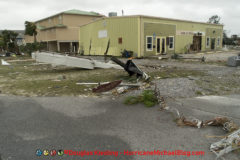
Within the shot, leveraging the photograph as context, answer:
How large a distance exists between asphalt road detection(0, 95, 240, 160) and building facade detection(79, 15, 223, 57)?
483 inches

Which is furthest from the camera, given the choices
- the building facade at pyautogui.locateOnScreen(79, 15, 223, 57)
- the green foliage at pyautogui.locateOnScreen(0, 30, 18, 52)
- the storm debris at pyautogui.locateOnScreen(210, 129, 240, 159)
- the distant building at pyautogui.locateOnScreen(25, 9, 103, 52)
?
the distant building at pyautogui.locateOnScreen(25, 9, 103, 52)

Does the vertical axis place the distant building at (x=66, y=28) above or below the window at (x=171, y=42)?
above

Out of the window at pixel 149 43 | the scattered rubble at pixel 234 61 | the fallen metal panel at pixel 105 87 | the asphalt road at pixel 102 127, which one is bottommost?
the asphalt road at pixel 102 127

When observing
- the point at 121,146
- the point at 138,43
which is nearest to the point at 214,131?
the point at 121,146

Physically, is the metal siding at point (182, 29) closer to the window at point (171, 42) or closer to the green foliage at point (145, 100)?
the window at point (171, 42)

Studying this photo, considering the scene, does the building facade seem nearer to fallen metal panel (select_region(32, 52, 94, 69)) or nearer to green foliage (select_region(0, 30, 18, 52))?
fallen metal panel (select_region(32, 52, 94, 69))

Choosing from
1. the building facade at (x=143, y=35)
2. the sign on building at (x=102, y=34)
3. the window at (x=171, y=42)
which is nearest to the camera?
the building facade at (x=143, y=35)

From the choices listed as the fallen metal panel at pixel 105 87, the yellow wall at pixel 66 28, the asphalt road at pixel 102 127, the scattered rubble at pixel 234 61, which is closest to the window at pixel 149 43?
the scattered rubble at pixel 234 61

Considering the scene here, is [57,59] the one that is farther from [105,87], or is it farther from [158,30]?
[158,30]

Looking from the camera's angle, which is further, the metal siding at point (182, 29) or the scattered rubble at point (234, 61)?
the metal siding at point (182, 29)

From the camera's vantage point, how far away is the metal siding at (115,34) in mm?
21062

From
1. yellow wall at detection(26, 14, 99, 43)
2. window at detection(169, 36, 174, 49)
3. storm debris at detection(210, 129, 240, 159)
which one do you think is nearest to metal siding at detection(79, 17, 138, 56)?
window at detection(169, 36, 174, 49)

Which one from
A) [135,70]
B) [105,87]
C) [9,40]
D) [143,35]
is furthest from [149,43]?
[9,40]

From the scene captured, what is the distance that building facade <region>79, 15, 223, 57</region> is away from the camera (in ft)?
69.0
